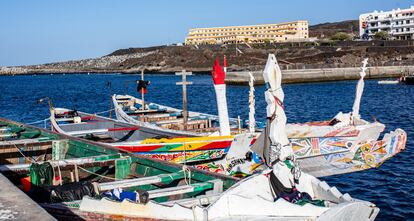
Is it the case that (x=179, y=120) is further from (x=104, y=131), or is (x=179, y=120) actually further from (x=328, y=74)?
(x=328, y=74)

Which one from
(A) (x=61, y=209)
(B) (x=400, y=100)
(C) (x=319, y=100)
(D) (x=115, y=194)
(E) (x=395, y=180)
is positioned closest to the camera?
(A) (x=61, y=209)

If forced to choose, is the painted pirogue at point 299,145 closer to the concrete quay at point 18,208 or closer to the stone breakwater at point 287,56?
the concrete quay at point 18,208

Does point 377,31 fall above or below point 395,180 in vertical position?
above

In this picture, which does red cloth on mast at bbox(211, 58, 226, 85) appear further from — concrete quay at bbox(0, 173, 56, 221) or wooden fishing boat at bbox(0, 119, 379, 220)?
concrete quay at bbox(0, 173, 56, 221)

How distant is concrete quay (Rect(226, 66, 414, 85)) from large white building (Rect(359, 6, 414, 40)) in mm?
67231

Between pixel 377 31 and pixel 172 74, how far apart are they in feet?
203

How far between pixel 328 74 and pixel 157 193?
7640 centimetres

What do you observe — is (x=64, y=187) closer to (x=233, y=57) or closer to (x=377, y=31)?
Answer: (x=233, y=57)

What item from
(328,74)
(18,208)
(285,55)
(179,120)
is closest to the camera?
(18,208)

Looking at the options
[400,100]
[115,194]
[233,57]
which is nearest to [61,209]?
[115,194]

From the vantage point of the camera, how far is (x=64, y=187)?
30.2 ft

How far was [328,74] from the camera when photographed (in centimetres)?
8212

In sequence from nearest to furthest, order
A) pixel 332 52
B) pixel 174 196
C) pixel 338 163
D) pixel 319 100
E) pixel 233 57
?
pixel 174 196 → pixel 338 163 → pixel 319 100 → pixel 332 52 → pixel 233 57

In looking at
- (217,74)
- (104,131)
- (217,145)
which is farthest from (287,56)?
(217,74)
